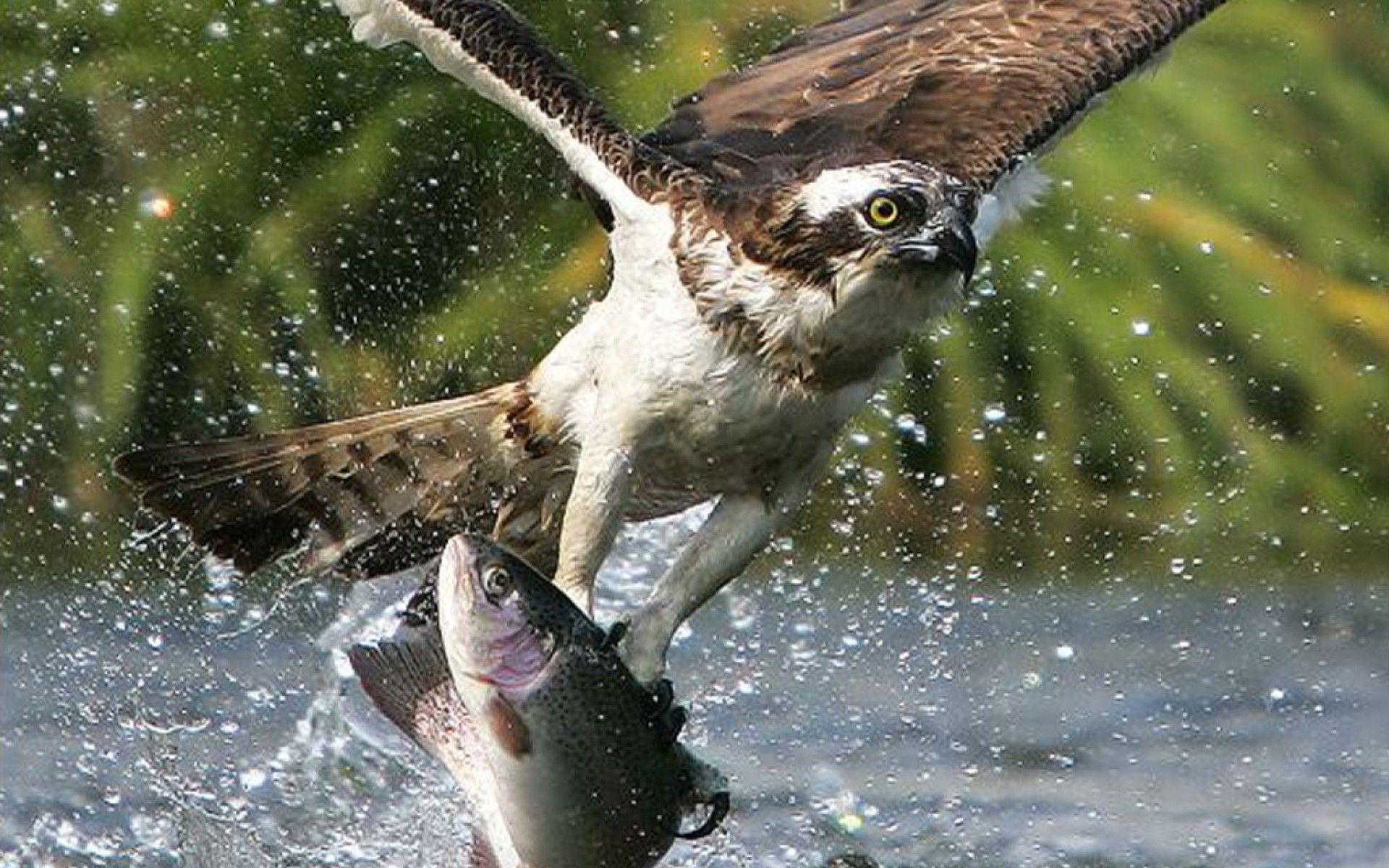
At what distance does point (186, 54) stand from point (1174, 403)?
265 centimetres

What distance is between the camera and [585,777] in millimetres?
4582

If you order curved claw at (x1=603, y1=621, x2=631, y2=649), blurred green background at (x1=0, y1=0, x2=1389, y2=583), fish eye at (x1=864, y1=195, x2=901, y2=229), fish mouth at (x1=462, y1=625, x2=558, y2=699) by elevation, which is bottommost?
blurred green background at (x1=0, y1=0, x2=1389, y2=583)

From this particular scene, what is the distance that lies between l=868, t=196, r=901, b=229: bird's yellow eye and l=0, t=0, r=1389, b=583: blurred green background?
3.44m

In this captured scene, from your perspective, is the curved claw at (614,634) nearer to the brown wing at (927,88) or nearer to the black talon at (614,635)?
the black talon at (614,635)

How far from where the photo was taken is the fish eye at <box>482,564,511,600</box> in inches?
178

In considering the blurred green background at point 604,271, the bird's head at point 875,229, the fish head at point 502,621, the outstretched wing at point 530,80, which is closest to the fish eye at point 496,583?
the fish head at point 502,621

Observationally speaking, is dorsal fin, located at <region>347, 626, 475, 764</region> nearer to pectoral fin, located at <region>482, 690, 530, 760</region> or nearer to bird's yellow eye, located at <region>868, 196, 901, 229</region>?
pectoral fin, located at <region>482, 690, 530, 760</region>

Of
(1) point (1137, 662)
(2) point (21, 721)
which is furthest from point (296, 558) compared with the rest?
(1) point (1137, 662)

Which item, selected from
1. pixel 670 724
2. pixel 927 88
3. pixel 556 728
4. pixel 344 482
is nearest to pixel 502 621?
pixel 556 728

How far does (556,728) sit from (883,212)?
855mm

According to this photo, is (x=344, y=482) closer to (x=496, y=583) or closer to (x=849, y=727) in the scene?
(x=496, y=583)

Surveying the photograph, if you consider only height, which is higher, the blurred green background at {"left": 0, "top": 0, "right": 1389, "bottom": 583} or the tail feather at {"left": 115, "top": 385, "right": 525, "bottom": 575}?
the tail feather at {"left": 115, "top": 385, "right": 525, "bottom": 575}

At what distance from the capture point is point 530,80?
5.28 m

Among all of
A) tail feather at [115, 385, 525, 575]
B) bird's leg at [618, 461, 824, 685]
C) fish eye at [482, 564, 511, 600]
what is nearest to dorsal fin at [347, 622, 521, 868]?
fish eye at [482, 564, 511, 600]
